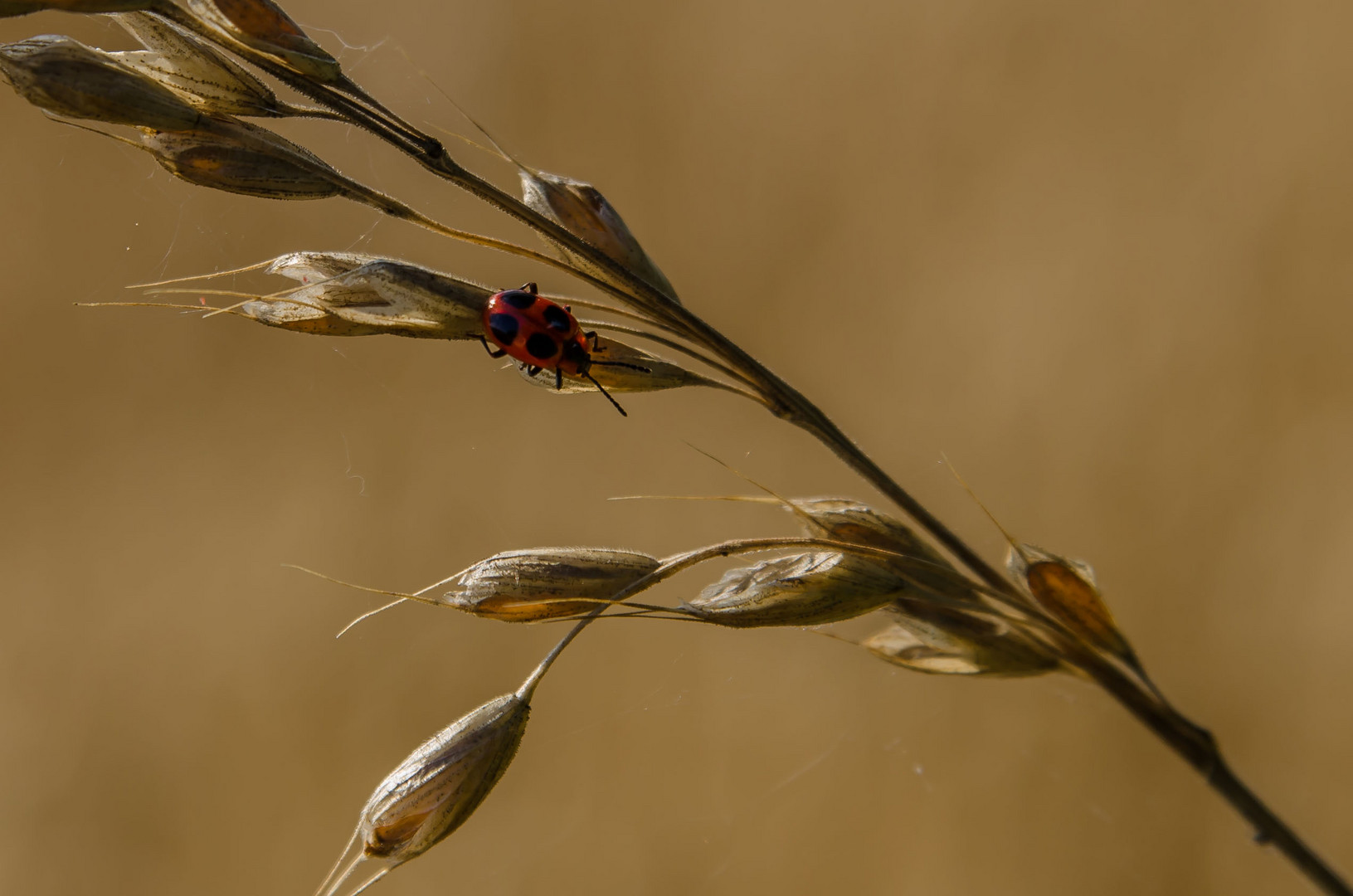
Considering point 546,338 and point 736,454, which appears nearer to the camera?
A: point 546,338

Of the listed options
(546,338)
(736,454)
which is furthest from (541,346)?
(736,454)

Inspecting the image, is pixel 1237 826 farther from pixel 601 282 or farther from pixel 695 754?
pixel 601 282

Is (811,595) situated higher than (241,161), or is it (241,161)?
(241,161)

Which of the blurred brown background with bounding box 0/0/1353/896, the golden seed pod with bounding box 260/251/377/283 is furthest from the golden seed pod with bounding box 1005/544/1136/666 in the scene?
the blurred brown background with bounding box 0/0/1353/896

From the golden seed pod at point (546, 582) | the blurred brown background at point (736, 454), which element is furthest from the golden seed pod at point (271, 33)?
the blurred brown background at point (736, 454)

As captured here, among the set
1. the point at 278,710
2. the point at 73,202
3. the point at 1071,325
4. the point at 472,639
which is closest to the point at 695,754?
the point at 472,639

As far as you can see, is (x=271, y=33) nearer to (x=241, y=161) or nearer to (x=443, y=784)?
(x=241, y=161)

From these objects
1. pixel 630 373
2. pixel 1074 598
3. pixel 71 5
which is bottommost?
pixel 1074 598
